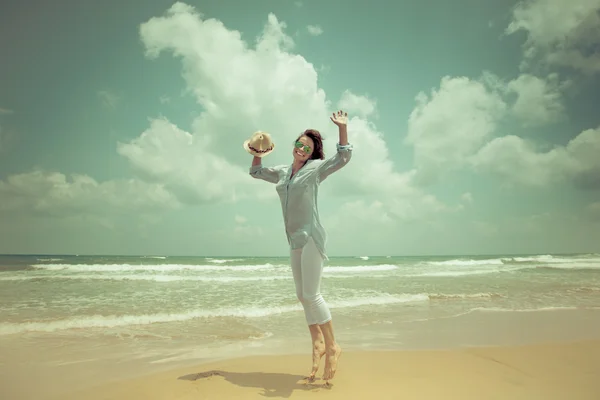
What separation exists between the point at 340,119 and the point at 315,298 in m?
1.52

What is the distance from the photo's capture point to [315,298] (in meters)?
2.93

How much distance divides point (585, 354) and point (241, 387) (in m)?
4.11

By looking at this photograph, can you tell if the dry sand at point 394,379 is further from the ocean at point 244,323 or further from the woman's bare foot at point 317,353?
the ocean at point 244,323

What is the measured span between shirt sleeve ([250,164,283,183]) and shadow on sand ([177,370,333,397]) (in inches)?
73.0

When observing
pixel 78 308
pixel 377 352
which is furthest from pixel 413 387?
pixel 78 308

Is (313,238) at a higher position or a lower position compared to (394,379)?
higher

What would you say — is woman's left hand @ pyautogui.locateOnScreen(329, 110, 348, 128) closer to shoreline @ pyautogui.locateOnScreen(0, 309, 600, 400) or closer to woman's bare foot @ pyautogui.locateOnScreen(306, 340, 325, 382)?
woman's bare foot @ pyautogui.locateOnScreen(306, 340, 325, 382)

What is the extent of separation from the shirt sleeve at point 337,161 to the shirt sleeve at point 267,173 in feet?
1.58

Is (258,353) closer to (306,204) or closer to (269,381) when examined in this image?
(269,381)

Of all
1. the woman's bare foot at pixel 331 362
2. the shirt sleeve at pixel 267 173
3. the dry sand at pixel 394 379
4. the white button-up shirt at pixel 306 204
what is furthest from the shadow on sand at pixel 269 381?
the shirt sleeve at pixel 267 173

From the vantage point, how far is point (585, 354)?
4.15m

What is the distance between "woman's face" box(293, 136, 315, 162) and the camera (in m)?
3.13

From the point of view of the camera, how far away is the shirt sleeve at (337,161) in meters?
2.82

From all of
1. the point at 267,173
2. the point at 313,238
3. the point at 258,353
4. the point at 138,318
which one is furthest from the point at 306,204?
the point at 138,318
